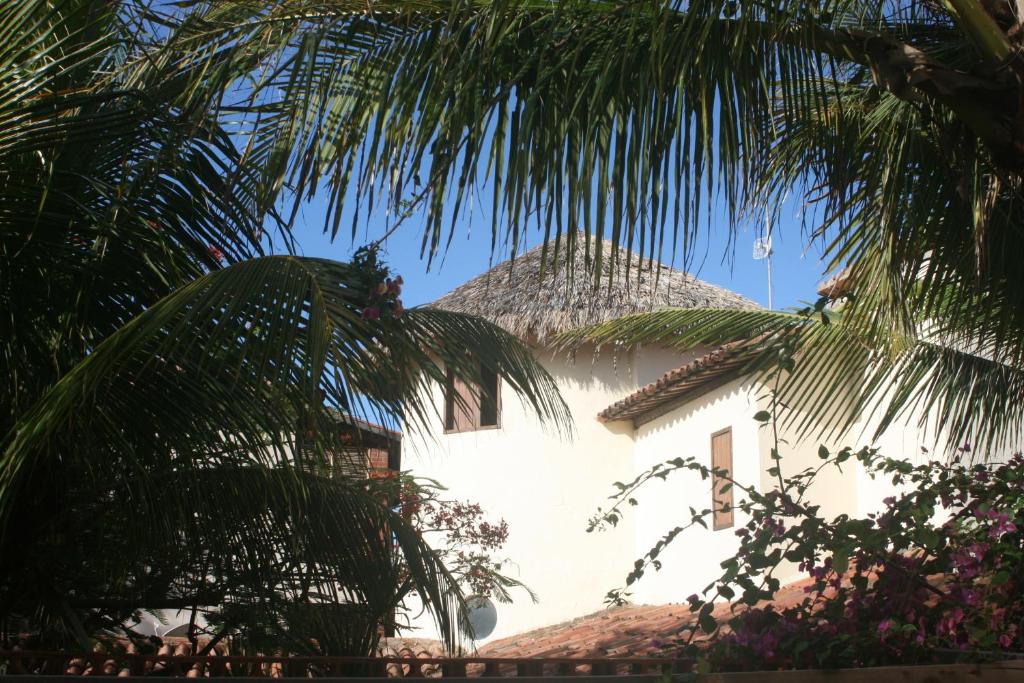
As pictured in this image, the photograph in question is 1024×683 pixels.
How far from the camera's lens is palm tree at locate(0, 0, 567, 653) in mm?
3010

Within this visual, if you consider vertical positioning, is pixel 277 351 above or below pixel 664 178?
below

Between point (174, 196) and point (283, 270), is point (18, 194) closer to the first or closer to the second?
point (174, 196)

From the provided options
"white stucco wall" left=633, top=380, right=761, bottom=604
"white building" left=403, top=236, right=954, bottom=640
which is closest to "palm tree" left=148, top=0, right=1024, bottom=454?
Answer: "white stucco wall" left=633, top=380, right=761, bottom=604

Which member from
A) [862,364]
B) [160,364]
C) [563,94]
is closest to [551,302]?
[862,364]

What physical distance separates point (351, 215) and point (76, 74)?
7.08 ft

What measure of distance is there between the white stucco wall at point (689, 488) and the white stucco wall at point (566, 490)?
1.38 feet

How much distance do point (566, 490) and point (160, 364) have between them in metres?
10.3

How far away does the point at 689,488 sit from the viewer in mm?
11305

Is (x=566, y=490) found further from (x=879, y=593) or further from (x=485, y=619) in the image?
(x=879, y=593)

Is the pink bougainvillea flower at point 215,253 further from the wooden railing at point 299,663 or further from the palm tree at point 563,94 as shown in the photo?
the wooden railing at point 299,663

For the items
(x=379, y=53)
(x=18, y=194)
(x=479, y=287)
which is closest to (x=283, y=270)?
(x=379, y=53)

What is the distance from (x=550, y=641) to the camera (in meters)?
11.3

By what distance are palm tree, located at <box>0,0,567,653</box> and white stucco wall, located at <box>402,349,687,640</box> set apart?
27.7 ft

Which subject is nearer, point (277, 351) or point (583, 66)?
point (583, 66)
